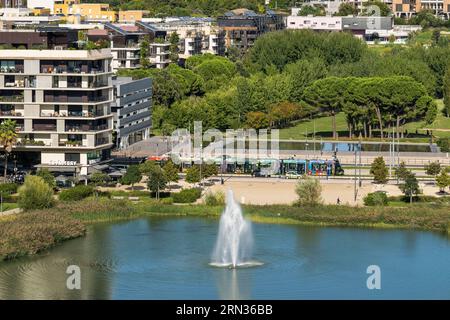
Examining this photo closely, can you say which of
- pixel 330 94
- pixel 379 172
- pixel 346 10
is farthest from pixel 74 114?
pixel 346 10

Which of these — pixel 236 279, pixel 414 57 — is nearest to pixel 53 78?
pixel 236 279

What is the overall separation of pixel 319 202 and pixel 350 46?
42.1 metres

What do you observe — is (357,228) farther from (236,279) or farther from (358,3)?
(358,3)

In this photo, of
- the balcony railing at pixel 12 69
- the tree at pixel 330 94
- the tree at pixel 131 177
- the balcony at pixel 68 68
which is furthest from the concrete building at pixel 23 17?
the tree at pixel 131 177

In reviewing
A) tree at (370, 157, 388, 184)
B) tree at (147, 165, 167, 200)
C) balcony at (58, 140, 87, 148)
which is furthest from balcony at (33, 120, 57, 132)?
tree at (370, 157, 388, 184)

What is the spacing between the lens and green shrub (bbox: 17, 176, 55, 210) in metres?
44.8

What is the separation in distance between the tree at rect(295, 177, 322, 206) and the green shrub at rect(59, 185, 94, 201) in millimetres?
7705

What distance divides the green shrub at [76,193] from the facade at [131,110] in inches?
462

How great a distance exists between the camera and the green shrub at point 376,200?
46688 mm

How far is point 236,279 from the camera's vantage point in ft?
115

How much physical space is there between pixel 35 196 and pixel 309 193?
955 centimetres

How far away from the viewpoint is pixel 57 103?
51.6 metres

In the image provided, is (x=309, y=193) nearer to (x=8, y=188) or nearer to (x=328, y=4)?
(x=8, y=188)

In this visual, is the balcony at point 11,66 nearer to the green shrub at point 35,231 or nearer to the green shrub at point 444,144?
the green shrub at point 35,231
